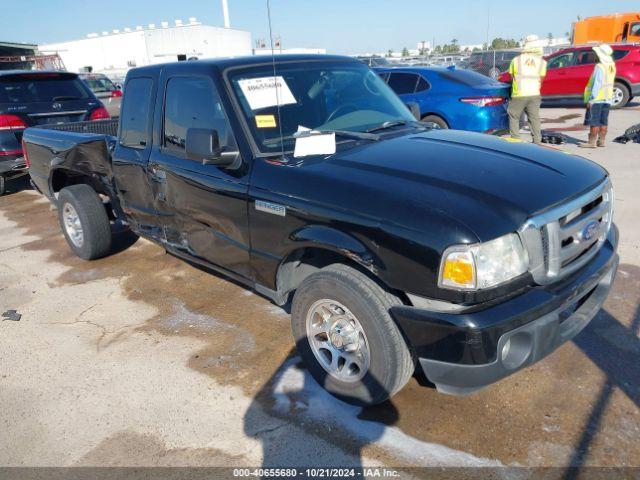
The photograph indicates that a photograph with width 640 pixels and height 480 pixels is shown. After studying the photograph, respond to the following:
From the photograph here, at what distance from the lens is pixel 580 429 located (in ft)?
8.77

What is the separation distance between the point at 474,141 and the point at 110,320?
10.3ft

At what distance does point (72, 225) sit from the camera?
5.50 m

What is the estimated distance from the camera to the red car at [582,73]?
15.0m

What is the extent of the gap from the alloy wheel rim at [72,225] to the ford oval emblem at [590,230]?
15.3 feet

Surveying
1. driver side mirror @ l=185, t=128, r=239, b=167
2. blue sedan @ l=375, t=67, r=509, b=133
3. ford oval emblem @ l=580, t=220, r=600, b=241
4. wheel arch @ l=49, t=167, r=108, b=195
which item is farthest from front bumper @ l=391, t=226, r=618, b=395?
blue sedan @ l=375, t=67, r=509, b=133

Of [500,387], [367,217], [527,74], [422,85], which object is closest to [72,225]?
[367,217]

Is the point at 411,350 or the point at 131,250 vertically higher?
the point at 411,350

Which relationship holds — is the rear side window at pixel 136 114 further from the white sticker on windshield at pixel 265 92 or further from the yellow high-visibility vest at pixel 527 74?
the yellow high-visibility vest at pixel 527 74

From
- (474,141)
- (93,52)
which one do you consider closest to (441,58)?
(474,141)

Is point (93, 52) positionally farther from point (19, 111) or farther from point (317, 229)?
point (317, 229)

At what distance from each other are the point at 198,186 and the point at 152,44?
230ft

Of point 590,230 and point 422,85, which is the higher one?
point 422,85

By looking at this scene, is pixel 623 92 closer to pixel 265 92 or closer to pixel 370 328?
pixel 265 92

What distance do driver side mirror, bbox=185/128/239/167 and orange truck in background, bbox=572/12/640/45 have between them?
84.0ft
